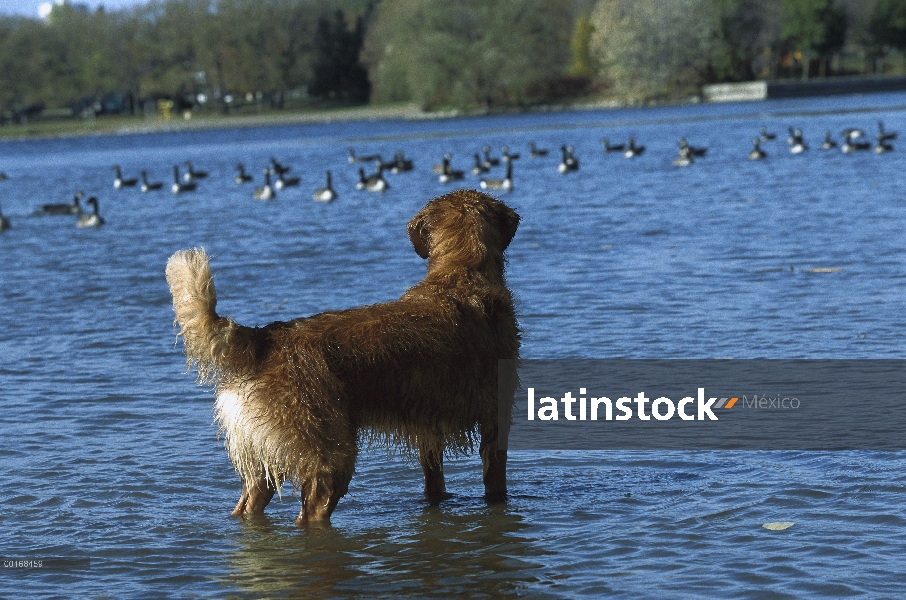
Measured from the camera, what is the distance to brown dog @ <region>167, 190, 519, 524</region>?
5.73m

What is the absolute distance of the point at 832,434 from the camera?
8.02 metres

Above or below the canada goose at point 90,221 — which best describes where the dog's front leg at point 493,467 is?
above

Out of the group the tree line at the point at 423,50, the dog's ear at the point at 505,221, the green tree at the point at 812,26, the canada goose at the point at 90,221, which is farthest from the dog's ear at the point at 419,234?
the green tree at the point at 812,26

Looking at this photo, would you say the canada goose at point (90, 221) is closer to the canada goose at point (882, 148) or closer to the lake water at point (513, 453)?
the lake water at point (513, 453)

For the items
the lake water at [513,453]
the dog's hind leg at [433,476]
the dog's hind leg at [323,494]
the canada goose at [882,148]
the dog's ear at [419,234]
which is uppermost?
the dog's ear at [419,234]

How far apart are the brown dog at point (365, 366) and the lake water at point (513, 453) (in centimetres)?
54

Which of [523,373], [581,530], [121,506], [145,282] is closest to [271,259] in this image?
[145,282]

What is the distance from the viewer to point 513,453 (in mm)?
8133

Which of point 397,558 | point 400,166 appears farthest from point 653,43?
point 397,558

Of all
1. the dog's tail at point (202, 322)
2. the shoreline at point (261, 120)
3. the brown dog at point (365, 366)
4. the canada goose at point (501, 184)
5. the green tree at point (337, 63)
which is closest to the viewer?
the dog's tail at point (202, 322)

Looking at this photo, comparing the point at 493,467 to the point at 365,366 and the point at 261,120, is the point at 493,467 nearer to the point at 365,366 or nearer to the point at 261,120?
the point at 365,366

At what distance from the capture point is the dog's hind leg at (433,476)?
6.80 meters

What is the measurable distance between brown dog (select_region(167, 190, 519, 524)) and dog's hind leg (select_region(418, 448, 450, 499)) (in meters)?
0.25

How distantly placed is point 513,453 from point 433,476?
1.24m
